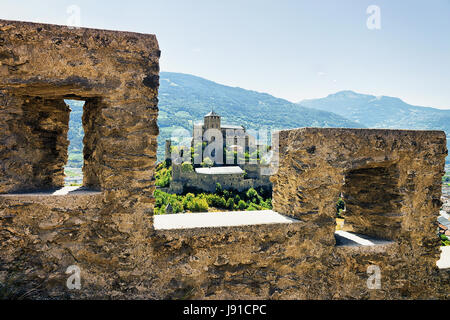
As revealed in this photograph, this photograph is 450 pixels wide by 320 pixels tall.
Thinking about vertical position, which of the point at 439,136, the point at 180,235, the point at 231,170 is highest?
the point at 439,136

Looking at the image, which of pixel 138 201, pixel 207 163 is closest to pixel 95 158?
pixel 138 201

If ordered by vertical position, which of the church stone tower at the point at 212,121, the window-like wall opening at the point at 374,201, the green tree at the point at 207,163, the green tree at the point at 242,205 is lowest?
the green tree at the point at 242,205

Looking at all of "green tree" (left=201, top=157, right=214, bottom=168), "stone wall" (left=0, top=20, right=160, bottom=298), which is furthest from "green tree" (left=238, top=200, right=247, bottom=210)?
"stone wall" (left=0, top=20, right=160, bottom=298)

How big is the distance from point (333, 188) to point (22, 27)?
330 cm

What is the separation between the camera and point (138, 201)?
9.24ft

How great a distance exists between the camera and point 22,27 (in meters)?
2.53

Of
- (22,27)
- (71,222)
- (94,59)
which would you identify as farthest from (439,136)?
(22,27)

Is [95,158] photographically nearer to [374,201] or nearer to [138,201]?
[138,201]

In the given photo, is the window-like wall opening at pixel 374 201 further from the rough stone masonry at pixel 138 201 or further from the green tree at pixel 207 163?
the green tree at pixel 207 163

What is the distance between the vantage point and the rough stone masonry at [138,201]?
2.61 metres

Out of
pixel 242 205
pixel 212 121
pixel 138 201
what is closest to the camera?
pixel 138 201

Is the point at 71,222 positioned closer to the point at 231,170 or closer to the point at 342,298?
the point at 342,298

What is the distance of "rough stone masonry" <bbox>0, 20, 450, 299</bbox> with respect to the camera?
261 centimetres

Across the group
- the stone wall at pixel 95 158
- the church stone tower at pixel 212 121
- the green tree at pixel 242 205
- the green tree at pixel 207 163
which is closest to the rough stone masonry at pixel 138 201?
the stone wall at pixel 95 158
